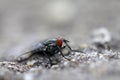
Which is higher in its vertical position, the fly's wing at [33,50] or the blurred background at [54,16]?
the blurred background at [54,16]

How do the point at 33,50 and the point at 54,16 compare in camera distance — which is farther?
the point at 54,16

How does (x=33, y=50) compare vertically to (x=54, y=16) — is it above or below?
below

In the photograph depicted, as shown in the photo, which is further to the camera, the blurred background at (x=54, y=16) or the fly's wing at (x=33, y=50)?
the blurred background at (x=54, y=16)

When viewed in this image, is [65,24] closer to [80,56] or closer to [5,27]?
[5,27]

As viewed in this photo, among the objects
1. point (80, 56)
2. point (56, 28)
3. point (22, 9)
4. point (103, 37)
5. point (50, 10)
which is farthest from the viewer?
point (22, 9)

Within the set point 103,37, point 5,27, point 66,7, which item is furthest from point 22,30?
point 103,37

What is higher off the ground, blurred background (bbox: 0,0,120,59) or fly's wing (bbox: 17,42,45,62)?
blurred background (bbox: 0,0,120,59)

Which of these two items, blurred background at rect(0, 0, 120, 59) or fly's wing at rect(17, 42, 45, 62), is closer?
fly's wing at rect(17, 42, 45, 62)

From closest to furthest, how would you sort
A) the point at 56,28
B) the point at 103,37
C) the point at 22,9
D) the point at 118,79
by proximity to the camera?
the point at 118,79
the point at 103,37
the point at 56,28
the point at 22,9
